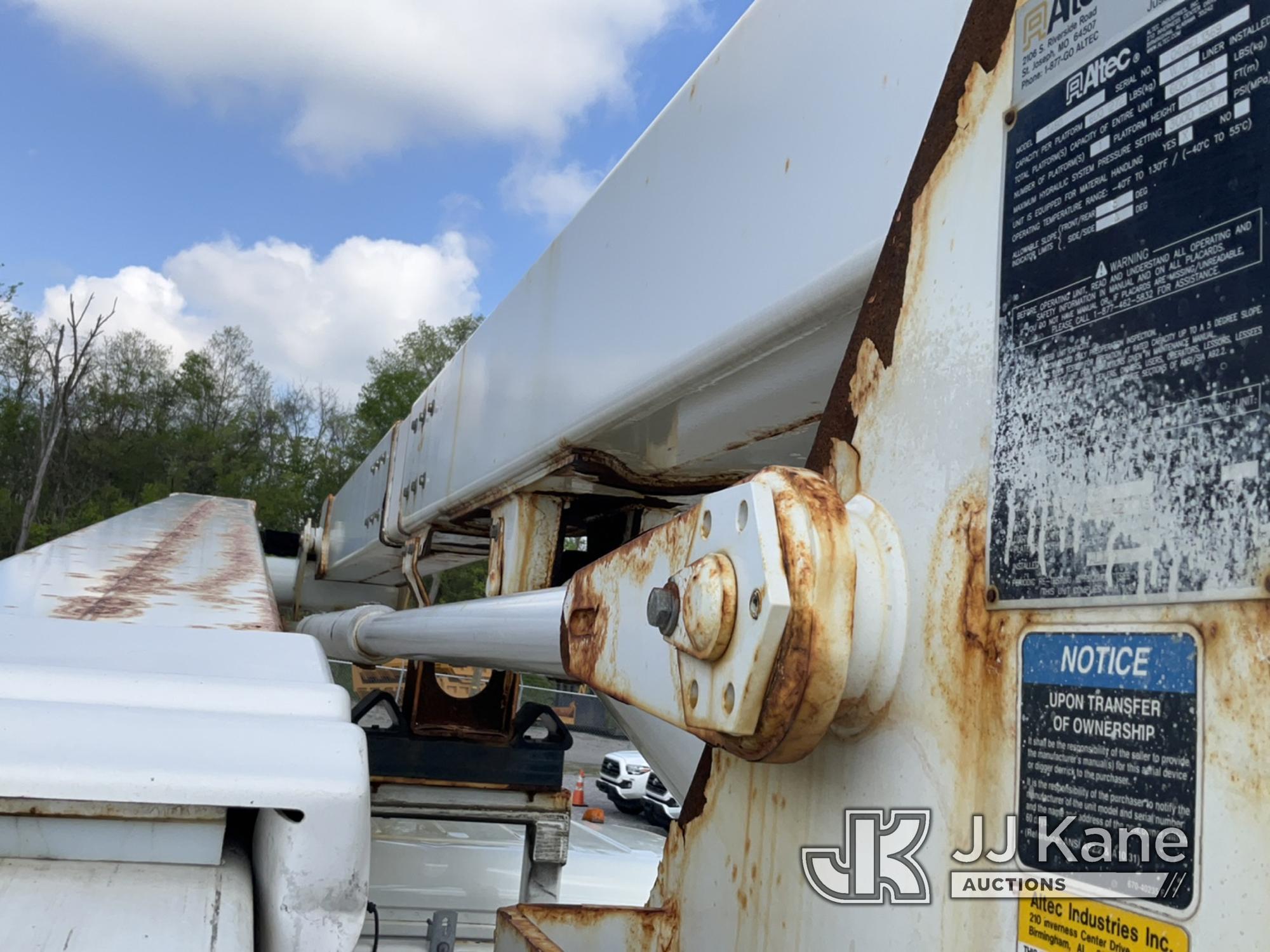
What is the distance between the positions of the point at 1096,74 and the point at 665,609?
1.28 ft

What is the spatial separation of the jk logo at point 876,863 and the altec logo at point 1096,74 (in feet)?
1.28

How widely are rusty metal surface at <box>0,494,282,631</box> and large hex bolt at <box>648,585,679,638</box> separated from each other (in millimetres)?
456

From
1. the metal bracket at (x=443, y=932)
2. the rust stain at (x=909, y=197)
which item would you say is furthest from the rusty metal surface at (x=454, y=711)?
the rust stain at (x=909, y=197)

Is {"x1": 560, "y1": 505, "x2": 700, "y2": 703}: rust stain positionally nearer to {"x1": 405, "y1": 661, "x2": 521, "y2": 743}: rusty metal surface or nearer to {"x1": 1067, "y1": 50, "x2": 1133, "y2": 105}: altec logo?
{"x1": 1067, "y1": 50, "x2": 1133, "y2": 105}: altec logo

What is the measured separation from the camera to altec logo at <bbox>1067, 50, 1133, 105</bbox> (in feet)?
1.80

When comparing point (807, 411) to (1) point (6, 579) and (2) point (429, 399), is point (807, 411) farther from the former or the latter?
(2) point (429, 399)

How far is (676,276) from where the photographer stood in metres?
1.20

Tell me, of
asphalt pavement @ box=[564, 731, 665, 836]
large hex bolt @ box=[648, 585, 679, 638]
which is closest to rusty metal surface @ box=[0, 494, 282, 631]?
large hex bolt @ box=[648, 585, 679, 638]

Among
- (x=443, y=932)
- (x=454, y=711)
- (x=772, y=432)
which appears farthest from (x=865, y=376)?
(x=454, y=711)

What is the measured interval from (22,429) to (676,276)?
37.1m

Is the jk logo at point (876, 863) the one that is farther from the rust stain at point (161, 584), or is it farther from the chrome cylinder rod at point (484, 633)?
the rust stain at point (161, 584)

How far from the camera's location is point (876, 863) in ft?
1.98

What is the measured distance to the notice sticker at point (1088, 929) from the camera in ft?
1.50

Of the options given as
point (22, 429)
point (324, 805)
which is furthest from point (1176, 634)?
point (22, 429)
